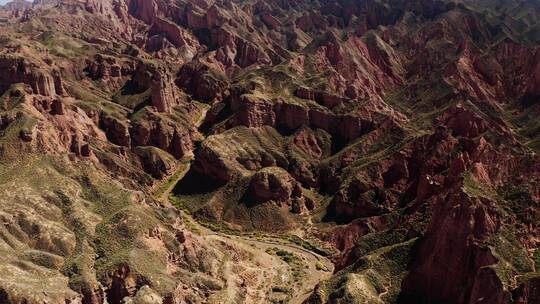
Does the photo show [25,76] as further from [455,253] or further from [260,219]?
[455,253]

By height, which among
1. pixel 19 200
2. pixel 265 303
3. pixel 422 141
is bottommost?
pixel 265 303

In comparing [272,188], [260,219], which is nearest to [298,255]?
[260,219]

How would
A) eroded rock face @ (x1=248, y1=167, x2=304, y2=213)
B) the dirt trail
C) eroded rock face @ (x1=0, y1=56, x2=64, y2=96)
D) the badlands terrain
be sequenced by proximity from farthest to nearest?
eroded rock face @ (x1=0, y1=56, x2=64, y2=96)
eroded rock face @ (x1=248, y1=167, x2=304, y2=213)
the dirt trail
the badlands terrain

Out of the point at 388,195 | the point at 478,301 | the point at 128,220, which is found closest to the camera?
the point at 478,301

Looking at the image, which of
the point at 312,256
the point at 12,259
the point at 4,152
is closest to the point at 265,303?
the point at 312,256

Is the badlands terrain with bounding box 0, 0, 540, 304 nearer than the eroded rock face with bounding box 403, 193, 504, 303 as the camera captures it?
No

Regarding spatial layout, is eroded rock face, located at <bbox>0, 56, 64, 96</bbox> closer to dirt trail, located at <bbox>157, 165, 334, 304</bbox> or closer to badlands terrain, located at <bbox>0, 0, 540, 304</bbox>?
badlands terrain, located at <bbox>0, 0, 540, 304</bbox>

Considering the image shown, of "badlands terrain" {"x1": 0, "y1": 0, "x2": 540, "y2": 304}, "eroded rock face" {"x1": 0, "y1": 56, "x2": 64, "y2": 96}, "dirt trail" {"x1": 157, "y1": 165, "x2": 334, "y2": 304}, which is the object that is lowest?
"dirt trail" {"x1": 157, "y1": 165, "x2": 334, "y2": 304}

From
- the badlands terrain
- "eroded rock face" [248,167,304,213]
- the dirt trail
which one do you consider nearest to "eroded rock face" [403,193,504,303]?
the badlands terrain

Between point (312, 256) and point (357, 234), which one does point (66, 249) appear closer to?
point (312, 256)

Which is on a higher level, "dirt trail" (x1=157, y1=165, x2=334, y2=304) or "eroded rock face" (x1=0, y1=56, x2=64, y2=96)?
"eroded rock face" (x1=0, y1=56, x2=64, y2=96)
